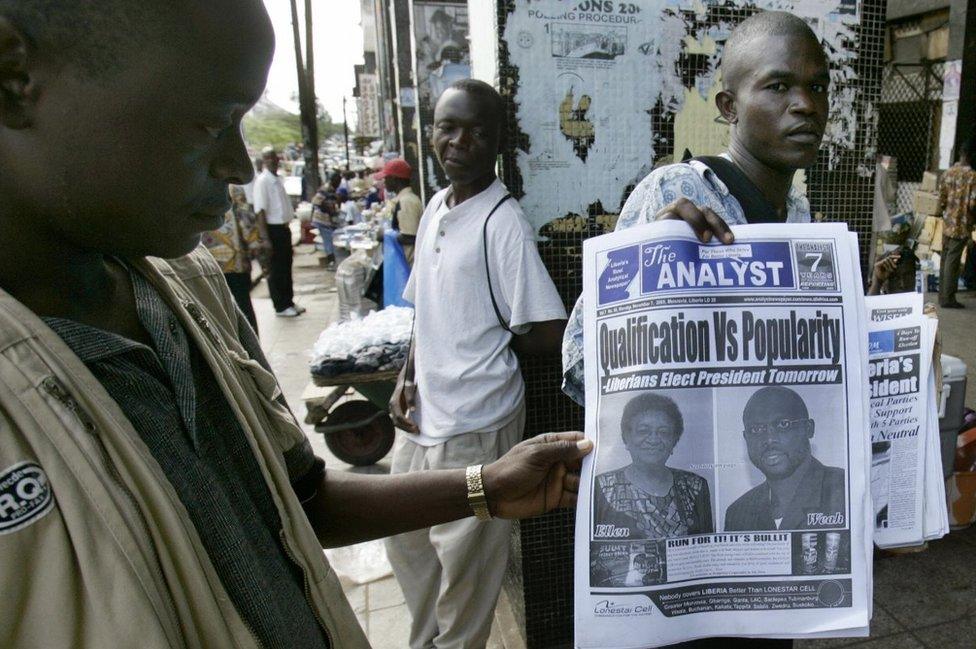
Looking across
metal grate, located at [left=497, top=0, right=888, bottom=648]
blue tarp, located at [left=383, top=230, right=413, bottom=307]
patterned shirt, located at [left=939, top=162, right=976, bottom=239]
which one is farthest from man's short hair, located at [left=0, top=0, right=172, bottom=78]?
patterned shirt, located at [left=939, top=162, right=976, bottom=239]

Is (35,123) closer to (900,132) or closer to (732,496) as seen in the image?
(732,496)

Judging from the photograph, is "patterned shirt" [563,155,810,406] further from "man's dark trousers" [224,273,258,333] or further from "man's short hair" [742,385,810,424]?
"man's dark trousers" [224,273,258,333]

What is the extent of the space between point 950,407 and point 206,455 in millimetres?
2625

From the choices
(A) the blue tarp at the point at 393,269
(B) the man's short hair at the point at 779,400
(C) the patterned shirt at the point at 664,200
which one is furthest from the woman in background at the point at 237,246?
(B) the man's short hair at the point at 779,400

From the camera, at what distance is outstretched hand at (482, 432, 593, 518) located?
1.18m

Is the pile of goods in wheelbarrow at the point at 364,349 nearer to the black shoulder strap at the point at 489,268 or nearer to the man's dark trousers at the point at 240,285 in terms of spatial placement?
the black shoulder strap at the point at 489,268

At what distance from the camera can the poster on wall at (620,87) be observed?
228 centimetres

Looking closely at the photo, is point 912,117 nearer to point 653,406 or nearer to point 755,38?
point 755,38

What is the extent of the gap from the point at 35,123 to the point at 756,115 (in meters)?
1.24

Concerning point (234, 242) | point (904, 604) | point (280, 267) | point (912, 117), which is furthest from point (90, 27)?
point (912, 117)

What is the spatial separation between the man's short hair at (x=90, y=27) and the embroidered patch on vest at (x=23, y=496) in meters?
0.37

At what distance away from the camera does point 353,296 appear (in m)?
6.59

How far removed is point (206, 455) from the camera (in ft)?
2.75

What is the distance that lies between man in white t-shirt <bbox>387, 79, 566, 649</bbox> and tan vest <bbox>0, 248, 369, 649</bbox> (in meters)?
1.54
